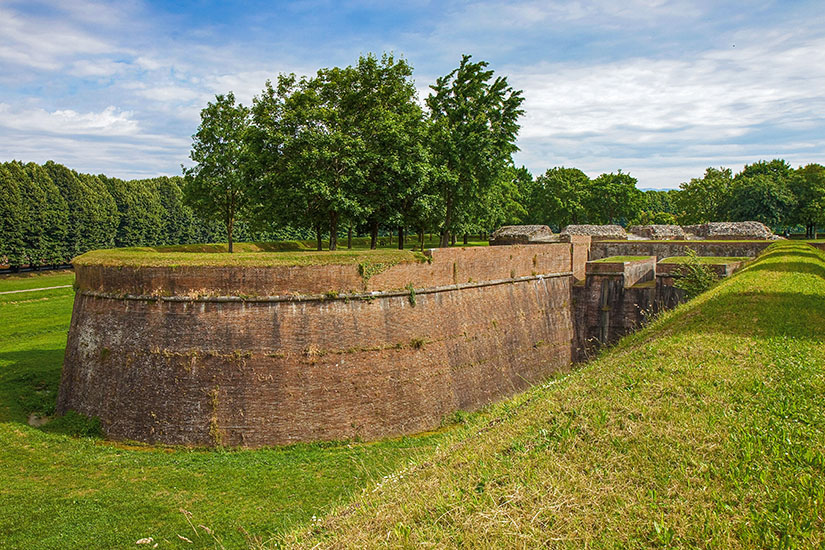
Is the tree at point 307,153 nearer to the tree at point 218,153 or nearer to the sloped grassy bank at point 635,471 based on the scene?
the tree at point 218,153

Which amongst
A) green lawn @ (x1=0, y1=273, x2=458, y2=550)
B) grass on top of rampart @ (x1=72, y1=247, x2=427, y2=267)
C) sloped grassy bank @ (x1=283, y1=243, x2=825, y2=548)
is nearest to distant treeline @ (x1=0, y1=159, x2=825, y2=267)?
grass on top of rampart @ (x1=72, y1=247, x2=427, y2=267)

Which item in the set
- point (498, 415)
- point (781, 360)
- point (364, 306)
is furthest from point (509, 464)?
point (364, 306)

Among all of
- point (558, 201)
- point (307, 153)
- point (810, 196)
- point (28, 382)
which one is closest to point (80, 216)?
point (28, 382)

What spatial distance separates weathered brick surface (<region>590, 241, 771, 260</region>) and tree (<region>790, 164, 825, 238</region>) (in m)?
23.9

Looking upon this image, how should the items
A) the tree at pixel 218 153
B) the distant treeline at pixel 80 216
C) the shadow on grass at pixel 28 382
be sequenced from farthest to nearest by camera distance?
the distant treeline at pixel 80 216, the tree at pixel 218 153, the shadow on grass at pixel 28 382

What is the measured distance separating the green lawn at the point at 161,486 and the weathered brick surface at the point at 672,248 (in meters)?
18.5

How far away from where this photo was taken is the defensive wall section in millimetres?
13227

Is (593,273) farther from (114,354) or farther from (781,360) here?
(114,354)

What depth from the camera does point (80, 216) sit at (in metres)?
52.3

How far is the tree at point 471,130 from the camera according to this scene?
22906 mm

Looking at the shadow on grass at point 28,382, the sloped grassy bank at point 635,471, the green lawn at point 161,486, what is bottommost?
the green lawn at point 161,486

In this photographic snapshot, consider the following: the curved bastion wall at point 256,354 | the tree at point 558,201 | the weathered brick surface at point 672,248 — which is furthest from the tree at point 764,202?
the curved bastion wall at point 256,354

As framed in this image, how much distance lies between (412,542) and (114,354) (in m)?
13.0

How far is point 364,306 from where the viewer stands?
47.7ft
